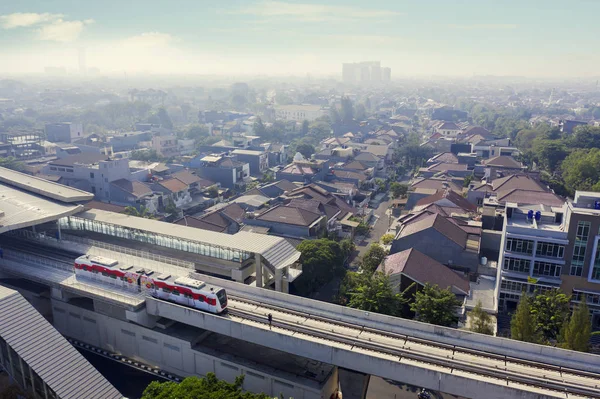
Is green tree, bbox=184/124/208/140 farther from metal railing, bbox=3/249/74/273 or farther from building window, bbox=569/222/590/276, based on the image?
building window, bbox=569/222/590/276

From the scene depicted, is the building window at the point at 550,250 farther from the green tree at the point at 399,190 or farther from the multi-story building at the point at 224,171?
the multi-story building at the point at 224,171

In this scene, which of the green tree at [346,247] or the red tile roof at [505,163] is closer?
the green tree at [346,247]

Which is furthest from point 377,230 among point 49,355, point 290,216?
point 49,355

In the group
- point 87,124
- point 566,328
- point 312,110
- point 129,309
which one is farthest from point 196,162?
point 312,110

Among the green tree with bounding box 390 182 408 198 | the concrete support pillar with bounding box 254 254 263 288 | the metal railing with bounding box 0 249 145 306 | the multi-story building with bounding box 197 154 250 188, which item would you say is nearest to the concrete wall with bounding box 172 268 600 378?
the concrete support pillar with bounding box 254 254 263 288

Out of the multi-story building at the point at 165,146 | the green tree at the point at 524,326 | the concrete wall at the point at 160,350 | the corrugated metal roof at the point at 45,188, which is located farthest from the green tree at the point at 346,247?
the multi-story building at the point at 165,146

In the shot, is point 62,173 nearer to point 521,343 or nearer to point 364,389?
point 364,389
